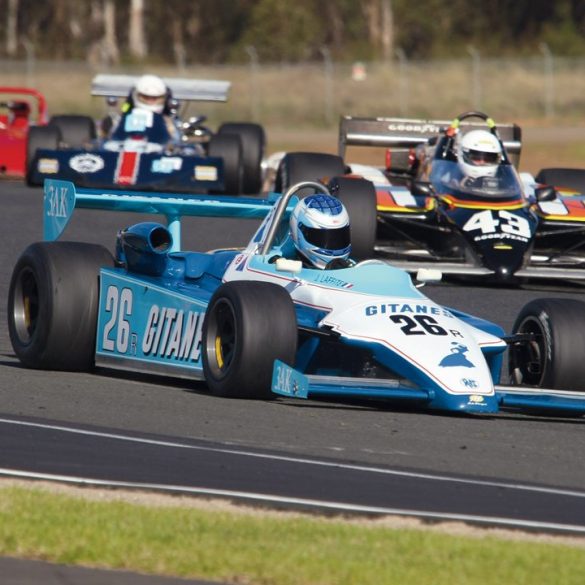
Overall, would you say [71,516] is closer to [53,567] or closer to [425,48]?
[53,567]

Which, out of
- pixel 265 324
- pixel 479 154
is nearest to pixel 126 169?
pixel 479 154

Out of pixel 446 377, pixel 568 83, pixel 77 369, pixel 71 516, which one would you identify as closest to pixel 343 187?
pixel 77 369

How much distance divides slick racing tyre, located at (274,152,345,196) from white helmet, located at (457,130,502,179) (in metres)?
1.95

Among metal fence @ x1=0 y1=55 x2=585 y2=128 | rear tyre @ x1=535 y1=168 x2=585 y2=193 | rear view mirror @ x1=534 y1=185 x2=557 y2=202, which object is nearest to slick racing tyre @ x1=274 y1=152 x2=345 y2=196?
rear tyre @ x1=535 y1=168 x2=585 y2=193

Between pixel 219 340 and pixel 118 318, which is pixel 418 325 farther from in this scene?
pixel 118 318

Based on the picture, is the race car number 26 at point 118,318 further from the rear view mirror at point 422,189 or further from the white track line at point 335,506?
the rear view mirror at point 422,189

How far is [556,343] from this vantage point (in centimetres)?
973

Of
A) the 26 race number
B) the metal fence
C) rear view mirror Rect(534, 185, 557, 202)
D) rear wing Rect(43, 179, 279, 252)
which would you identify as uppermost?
rear wing Rect(43, 179, 279, 252)

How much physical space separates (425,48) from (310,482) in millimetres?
64901

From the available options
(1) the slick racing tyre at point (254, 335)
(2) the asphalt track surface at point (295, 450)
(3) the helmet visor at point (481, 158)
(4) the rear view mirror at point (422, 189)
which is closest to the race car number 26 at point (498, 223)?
(4) the rear view mirror at point (422, 189)

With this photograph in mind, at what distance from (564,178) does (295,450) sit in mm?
11395

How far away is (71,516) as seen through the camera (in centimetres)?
671

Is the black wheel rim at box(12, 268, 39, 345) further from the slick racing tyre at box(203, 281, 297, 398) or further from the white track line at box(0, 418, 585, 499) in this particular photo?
the white track line at box(0, 418, 585, 499)

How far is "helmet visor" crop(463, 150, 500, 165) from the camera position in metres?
16.9
